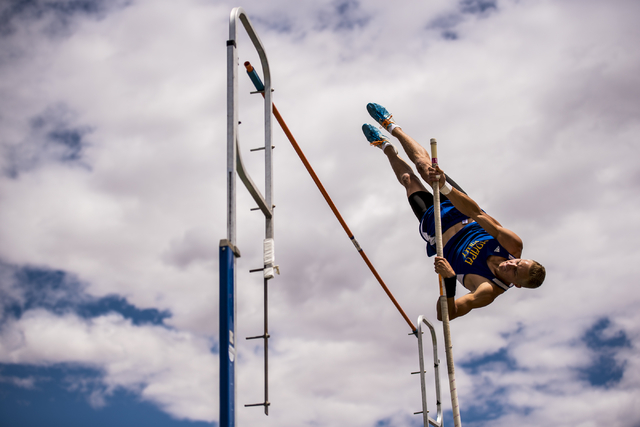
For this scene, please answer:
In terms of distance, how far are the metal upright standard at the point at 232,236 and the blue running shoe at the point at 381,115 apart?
2615 mm

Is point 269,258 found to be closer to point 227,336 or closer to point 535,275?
point 227,336

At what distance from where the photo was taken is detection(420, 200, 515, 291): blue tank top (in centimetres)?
614

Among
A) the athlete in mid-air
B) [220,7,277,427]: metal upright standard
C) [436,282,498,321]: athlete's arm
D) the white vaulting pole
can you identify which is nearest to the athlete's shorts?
the athlete in mid-air

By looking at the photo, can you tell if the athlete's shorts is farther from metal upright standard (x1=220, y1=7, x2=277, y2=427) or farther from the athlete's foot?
metal upright standard (x1=220, y1=7, x2=277, y2=427)

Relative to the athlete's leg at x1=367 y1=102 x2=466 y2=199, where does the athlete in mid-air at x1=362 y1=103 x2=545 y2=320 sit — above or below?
below

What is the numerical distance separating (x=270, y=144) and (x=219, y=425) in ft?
7.19

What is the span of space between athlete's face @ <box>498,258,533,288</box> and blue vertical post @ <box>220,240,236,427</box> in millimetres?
3411

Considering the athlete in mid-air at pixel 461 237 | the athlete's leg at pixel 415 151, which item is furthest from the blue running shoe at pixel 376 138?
the athlete's leg at pixel 415 151

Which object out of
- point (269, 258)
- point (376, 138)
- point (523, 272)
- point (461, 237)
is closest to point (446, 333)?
point (523, 272)

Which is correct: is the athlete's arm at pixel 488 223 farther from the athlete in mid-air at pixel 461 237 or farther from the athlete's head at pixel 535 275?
the athlete's head at pixel 535 275

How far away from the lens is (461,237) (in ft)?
21.1

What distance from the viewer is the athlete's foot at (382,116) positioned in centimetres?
700

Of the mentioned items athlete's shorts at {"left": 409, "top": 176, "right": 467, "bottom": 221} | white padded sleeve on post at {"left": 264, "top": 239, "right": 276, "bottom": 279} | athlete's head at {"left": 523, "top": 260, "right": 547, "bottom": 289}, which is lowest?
white padded sleeve on post at {"left": 264, "top": 239, "right": 276, "bottom": 279}

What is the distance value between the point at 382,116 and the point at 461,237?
1.69 metres
